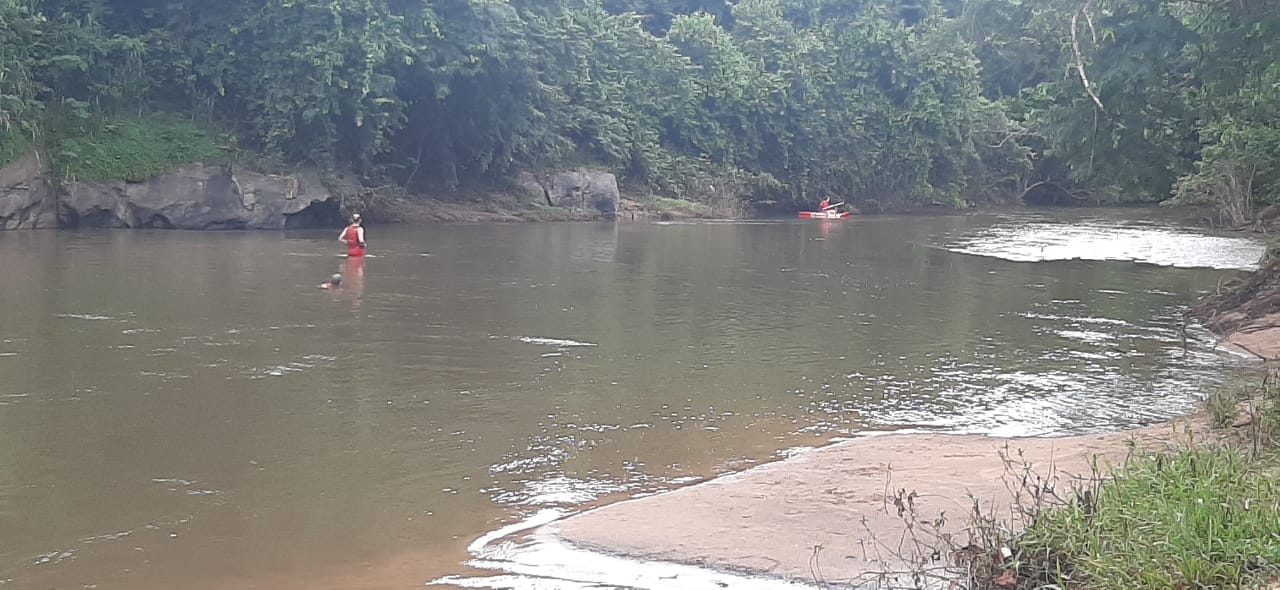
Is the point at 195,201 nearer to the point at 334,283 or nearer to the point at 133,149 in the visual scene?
the point at 133,149

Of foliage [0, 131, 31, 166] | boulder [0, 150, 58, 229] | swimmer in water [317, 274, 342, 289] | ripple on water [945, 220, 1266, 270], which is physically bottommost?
swimmer in water [317, 274, 342, 289]

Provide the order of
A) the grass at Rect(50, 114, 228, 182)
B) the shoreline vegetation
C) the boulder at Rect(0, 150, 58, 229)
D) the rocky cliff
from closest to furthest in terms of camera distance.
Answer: the shoreline vegetation, the boulder at Rect(0, 150, 58, 229), the rocky cliff, the grass at Rect(50, 114, 228, 182)

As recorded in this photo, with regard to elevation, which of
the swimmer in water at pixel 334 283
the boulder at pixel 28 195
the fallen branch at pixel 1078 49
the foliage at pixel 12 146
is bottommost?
the swimmer in water at pixel 334 283

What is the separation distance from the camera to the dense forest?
2230cm

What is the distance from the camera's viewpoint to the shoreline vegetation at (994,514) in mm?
4551

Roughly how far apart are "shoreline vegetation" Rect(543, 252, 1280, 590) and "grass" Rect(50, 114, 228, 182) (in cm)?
2661

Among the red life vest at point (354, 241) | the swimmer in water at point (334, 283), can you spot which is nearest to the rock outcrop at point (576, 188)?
the red life vest at point (354, 241)

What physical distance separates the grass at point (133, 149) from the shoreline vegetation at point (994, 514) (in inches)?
1048

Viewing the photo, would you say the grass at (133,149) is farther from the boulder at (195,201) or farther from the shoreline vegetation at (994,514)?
the shoreline vegetation at (994,514)

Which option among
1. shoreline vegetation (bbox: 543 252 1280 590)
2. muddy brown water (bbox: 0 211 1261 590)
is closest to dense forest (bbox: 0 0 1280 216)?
muddy brown water (bbox: 0 211 1261 590)

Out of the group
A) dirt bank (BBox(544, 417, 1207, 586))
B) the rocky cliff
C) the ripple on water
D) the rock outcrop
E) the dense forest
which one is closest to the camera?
dirt bank (BBox(544, 417, 1207, 586))

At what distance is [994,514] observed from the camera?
20.2 ft

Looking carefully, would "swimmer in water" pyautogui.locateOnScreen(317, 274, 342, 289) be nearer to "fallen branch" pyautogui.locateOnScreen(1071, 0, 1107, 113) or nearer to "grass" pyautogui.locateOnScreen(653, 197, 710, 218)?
"fallen branch" pyautogui.locateOnScreen(1071, 0, 1107, 113)

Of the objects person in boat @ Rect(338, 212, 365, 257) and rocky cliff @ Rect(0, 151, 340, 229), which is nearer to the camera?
person in boat @ Rect(338, 212, 365, 257)
